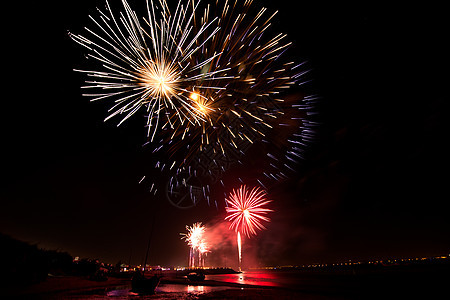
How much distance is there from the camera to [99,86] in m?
14.5

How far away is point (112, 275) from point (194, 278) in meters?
19.6

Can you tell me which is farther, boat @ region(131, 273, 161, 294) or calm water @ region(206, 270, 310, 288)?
calm water @ region(206, 270, 310, 288)

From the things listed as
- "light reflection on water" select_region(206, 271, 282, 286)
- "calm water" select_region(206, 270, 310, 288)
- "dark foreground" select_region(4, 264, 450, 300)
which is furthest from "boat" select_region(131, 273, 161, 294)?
"light reflection on water" select_region(206, 271, 282, 286)

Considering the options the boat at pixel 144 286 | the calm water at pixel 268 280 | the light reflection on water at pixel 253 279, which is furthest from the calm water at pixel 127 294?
the light reflection on water at pixel 253 279

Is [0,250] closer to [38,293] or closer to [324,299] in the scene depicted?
[38,293]

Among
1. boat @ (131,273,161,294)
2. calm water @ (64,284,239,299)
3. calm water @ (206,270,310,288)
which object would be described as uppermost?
calm water @ (206,270,310,288)

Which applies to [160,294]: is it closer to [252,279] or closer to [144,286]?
[144,286]

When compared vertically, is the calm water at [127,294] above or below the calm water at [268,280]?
below

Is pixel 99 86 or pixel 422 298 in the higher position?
pixel 99 86

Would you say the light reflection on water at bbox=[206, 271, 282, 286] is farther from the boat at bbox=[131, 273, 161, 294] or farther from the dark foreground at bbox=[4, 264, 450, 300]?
the boat at bbox=[131, 273, 161, 294]

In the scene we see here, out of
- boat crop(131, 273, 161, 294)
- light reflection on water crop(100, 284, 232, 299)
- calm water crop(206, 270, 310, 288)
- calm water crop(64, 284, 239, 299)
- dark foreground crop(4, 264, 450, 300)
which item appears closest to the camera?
calm water crop(64, 284, 239, 299)

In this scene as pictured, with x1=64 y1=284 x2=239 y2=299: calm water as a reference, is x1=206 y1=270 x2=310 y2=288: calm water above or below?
above

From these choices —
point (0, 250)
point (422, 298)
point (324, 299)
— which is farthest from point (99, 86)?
point (422, 298)

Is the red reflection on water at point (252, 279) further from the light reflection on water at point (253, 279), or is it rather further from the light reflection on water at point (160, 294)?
the light reflection on water at point (160, 294)
